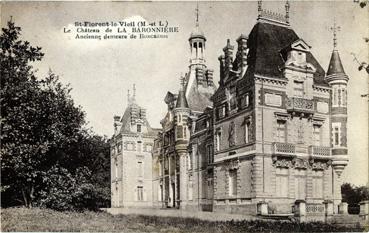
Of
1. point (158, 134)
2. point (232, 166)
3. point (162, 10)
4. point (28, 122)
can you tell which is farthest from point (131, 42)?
point (158, 134)

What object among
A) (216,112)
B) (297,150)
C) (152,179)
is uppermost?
(216,112)

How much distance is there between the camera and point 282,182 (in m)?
20.2

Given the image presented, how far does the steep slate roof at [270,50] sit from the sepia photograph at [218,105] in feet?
0.23

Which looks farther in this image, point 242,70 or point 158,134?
point 158,134

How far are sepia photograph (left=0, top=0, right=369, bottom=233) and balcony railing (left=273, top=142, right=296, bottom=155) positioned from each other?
0.20ft

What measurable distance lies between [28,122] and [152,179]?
1897 cm

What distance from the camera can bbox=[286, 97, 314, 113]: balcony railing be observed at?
20219mm

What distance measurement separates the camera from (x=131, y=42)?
15.4m

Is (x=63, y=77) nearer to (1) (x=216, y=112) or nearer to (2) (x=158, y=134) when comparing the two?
(1) (x=216, y=112)

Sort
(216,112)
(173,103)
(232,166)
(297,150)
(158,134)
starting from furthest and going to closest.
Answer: (158,134)
(173,103)
(216,112)
(232,166)
(297,150)

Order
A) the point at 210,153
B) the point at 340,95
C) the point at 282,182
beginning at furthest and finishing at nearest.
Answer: the point at 210,153 → the point at 282,182 → the point at 340,95

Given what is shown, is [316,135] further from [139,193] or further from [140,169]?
[140,169]

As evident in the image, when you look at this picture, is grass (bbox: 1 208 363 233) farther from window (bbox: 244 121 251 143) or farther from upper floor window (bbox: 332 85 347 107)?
upper floor window (bbox: 332 85 347 107)

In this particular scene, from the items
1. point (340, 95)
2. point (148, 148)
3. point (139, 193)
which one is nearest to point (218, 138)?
point (340, 95)
